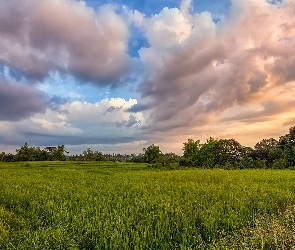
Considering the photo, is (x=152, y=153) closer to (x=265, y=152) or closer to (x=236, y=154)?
(x=236, y=154)

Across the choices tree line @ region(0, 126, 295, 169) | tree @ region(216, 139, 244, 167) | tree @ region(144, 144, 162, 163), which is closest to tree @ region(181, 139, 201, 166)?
tree line @ region(0, 126, 295, 169)

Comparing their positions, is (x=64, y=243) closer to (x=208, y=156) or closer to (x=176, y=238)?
(x=176, y=238)

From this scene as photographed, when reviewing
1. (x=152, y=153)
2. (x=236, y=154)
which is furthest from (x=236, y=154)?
(x=152, y=153)

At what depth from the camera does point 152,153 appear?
224 feet

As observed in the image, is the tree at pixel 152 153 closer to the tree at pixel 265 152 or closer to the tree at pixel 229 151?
the tree at pixel 229 151

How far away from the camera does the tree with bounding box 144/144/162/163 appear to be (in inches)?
2662

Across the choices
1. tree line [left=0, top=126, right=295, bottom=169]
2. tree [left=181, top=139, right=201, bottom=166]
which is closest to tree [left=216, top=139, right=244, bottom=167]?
tree line [left=0, top=126, right=295, bottom=169]

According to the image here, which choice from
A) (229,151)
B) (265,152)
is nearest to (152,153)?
(229,151)

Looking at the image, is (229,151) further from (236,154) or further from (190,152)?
(190,152)

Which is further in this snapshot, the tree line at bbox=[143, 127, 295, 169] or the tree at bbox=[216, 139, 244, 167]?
the tree at bbox=[216, 139, 244, 167]

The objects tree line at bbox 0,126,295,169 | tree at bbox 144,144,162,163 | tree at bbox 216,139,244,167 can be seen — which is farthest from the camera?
tree at bbox 144,144,162,163

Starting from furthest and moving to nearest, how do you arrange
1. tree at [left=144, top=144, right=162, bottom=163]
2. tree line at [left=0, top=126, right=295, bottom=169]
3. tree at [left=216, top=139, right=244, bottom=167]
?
1. tree at [left=144, top=144, right=162, bottom=163]
2. tree at [left=216, top=139, right=244, bottom=167]
3. tree line at [left=0, top=126, right=295, bottom=169]

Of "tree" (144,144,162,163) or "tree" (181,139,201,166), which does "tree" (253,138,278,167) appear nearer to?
"tree" (181,139,201,166)

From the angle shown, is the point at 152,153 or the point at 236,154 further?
the point at 152,153
